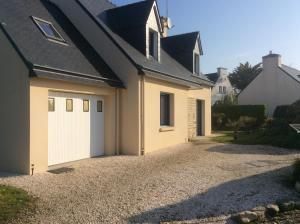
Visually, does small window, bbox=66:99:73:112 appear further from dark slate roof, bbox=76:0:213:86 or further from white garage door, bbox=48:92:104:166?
dark slate roof, bbox=76:0:213:86

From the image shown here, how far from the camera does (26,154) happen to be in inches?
382

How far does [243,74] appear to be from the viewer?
71625 millimetres

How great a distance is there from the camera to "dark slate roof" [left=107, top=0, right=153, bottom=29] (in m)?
15.9

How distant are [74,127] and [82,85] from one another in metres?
1.51

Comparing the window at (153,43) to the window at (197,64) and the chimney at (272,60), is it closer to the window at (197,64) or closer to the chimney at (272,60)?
the window at (197,64)

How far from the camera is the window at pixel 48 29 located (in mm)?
12211

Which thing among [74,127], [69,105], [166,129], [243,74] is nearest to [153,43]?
[166,129]

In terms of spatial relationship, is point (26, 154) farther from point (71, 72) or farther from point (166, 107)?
point (166, 107)

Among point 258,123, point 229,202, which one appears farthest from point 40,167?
point 258,123

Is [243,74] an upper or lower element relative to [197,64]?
upper

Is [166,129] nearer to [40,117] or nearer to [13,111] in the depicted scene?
[40,117]

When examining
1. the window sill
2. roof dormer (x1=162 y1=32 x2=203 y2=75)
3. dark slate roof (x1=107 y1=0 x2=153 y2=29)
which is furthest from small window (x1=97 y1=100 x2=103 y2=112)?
roof dormer (x1=162 y1=32 x2=203 y2=75)

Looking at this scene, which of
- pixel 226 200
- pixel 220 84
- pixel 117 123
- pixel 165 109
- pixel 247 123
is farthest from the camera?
pixel 220 84

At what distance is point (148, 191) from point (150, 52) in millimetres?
10145
